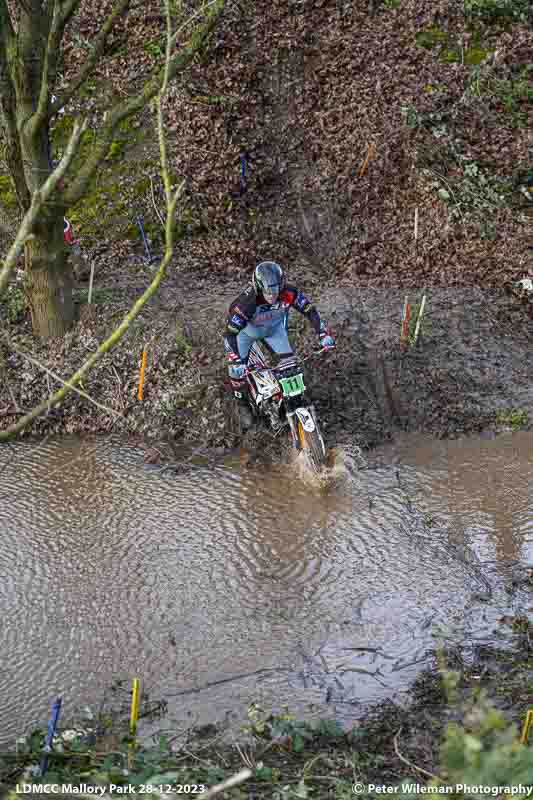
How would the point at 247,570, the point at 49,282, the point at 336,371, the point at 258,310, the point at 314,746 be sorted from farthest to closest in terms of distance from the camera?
the point at 49,282
the point at 336,371
the point at 258,310
the point at 247,570
the point at 314,746

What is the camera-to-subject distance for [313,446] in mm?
9391

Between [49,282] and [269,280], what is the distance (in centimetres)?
348

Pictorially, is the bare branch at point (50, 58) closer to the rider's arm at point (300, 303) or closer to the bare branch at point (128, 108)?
the bare branch at point (128, 108)

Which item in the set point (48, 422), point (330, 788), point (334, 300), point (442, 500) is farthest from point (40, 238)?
point (330, 788)

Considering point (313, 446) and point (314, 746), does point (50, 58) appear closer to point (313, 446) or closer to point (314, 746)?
point (313, 446)

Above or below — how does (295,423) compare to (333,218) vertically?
below

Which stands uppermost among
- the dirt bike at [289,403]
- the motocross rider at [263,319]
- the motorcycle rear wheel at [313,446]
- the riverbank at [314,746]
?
the motocross rider at [263,319]

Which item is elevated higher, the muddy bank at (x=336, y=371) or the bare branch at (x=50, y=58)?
the bare branch at (x=50, y=58)

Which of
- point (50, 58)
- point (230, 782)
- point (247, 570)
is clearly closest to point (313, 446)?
point (247, 570)

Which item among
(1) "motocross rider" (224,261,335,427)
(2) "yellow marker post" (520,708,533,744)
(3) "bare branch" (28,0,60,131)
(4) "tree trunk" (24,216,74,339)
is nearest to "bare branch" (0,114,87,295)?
(2) "yellow marker post" (520,708,533,744)

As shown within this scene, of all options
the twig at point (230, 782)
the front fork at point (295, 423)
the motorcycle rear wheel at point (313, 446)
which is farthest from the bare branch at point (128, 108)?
the twig at point (230, 782)

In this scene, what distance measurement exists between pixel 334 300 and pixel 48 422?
4429 mm

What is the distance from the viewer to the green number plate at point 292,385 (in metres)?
9.48

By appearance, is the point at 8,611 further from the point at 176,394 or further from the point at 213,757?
the point at 176,394
